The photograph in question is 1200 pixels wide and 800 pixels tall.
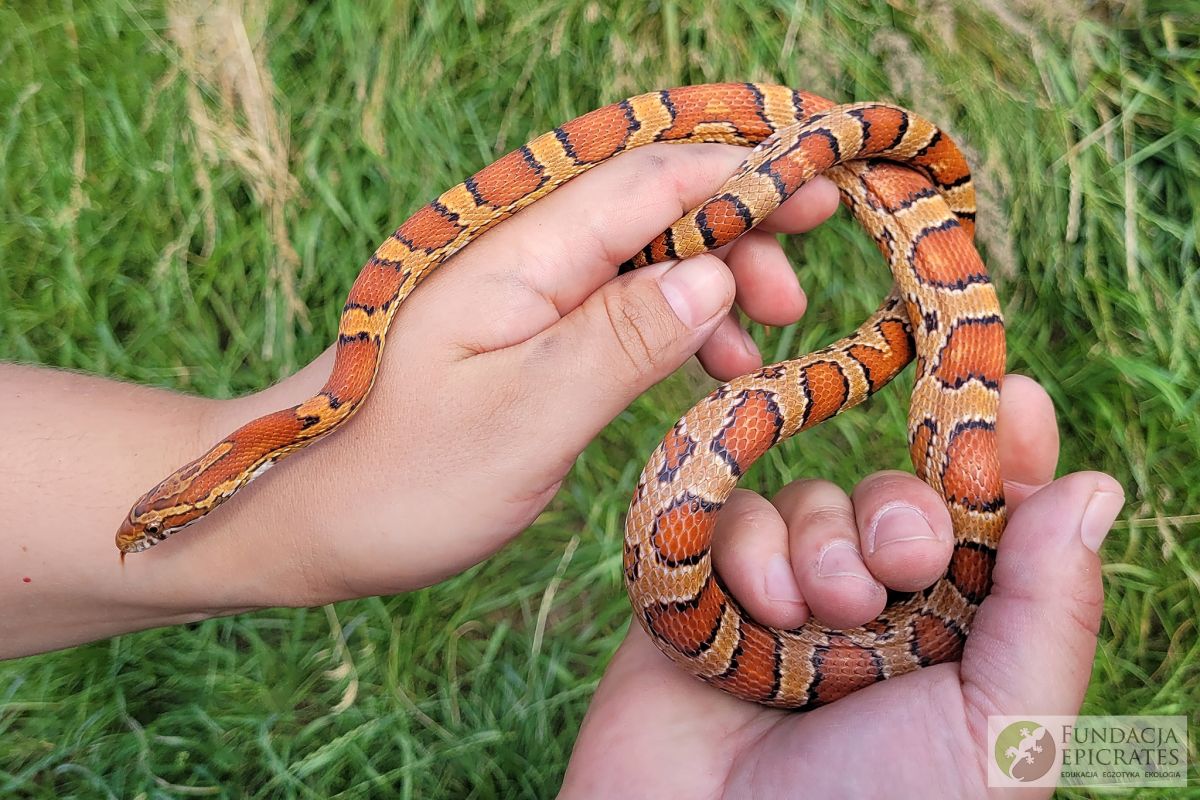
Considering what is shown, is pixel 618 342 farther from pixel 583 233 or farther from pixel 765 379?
pixel 765 379

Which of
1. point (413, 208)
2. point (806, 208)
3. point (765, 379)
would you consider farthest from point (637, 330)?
point (413, 208)

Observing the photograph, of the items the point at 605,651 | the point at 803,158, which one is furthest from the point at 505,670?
the point at 803,158

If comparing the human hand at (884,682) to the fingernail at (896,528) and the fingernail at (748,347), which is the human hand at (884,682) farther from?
the fingernail at (748,347)

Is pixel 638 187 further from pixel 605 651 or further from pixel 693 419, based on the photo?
pixel 605 651

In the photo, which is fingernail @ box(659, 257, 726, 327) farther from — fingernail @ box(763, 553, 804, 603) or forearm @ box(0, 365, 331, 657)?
forearm @ box(0, 365, 331, 657)

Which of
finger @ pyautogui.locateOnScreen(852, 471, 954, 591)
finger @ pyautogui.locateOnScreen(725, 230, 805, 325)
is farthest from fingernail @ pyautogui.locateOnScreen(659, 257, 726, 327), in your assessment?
finger @ pyautogui.locateOnScreen(852, 471, 954, 591)

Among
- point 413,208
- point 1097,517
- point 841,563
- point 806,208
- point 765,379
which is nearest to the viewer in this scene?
point 1097,517
